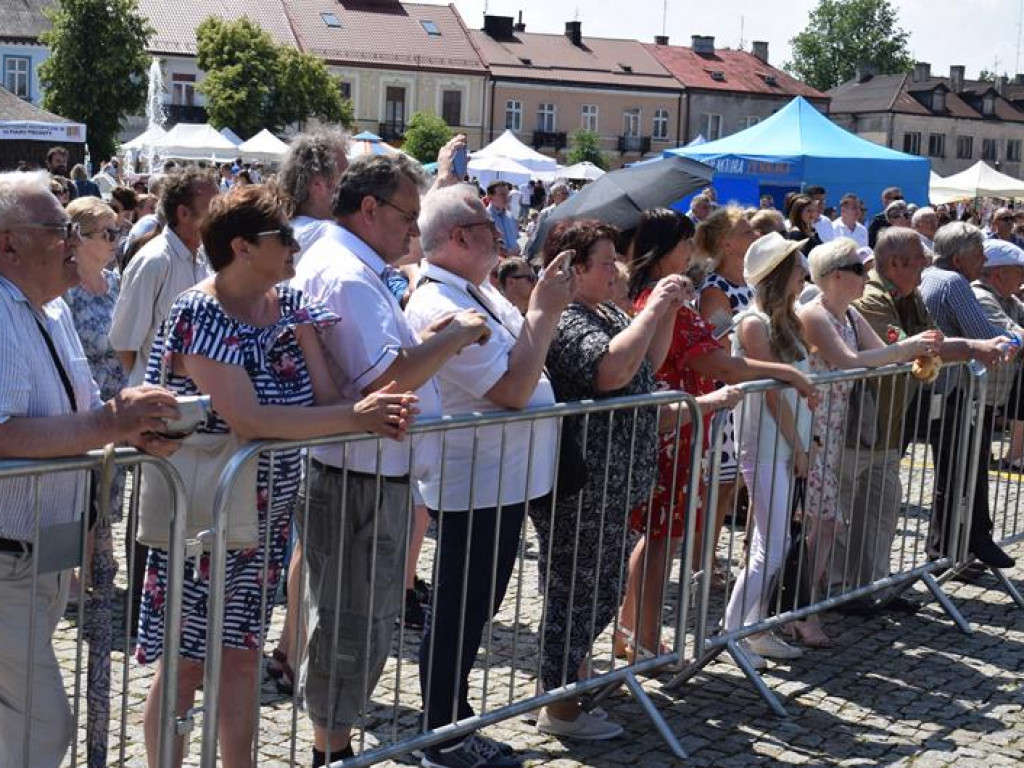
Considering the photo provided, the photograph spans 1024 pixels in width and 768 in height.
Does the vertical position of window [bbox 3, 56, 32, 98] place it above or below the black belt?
above

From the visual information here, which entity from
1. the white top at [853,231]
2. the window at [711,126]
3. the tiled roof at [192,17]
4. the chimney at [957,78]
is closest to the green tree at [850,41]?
the chimney at [957,78]

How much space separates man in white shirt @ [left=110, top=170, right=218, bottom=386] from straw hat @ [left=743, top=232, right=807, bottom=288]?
2.27 m

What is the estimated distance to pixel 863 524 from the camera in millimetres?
6762

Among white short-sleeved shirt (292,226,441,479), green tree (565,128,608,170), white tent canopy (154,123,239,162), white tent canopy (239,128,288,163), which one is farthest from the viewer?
green tree (565,128,608,170)

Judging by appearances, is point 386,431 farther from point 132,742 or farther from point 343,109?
point 343,109

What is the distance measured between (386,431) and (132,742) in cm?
175

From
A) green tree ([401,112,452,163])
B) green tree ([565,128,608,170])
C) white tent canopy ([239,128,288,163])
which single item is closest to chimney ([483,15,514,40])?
green tree ([565,128,608,170])

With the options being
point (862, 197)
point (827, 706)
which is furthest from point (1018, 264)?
point (862, 197)

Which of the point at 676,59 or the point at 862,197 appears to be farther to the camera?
the point at 676,59

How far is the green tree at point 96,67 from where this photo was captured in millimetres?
58281

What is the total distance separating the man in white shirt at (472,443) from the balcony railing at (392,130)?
253 feet

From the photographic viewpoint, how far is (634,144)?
278 feet

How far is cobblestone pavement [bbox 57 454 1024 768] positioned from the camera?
522cm

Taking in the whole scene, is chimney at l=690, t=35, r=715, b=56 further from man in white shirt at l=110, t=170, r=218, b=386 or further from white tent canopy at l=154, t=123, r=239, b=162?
man in white shirt at l=110, t=170, r=218, b=386
